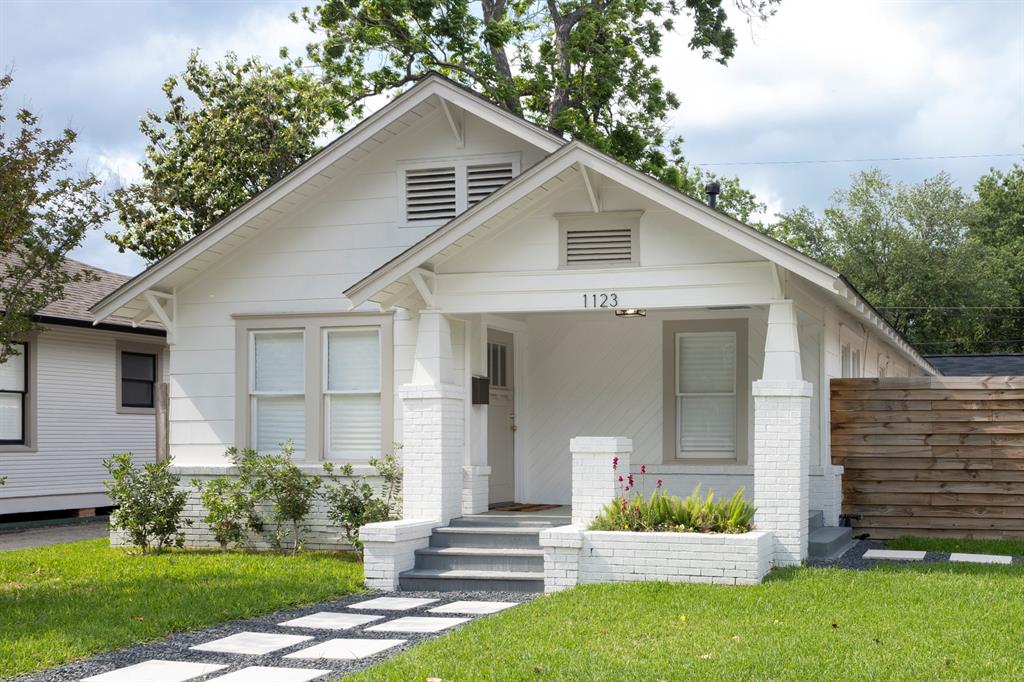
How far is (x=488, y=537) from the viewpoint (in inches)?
A: 469

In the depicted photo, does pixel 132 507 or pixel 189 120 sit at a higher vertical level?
pixel 189 120

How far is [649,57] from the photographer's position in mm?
25406

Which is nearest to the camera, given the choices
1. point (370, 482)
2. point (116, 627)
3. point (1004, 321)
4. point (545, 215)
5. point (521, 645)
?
point (521, 645)

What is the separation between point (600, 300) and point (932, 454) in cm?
508

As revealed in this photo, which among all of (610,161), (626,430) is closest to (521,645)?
(610,161)

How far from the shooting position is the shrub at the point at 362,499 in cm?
1300

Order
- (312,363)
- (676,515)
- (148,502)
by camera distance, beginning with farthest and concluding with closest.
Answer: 1. (312,363)
2. (148,502)
3. (676,515)

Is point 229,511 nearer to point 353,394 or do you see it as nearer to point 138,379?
point 353,394

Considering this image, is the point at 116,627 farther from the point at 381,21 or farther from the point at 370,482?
the point at 381,21

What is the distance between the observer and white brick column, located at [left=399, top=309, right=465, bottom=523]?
12.3m

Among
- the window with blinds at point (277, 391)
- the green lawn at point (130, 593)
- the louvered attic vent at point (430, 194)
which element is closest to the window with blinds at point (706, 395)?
the louvered attic vent at point (430, 194)

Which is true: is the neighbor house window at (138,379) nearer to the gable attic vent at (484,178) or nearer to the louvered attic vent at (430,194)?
the louvered attic vent at (430,194)

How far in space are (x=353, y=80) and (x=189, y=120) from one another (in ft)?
16.5

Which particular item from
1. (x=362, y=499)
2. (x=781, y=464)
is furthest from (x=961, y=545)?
(x=362, y=499)
